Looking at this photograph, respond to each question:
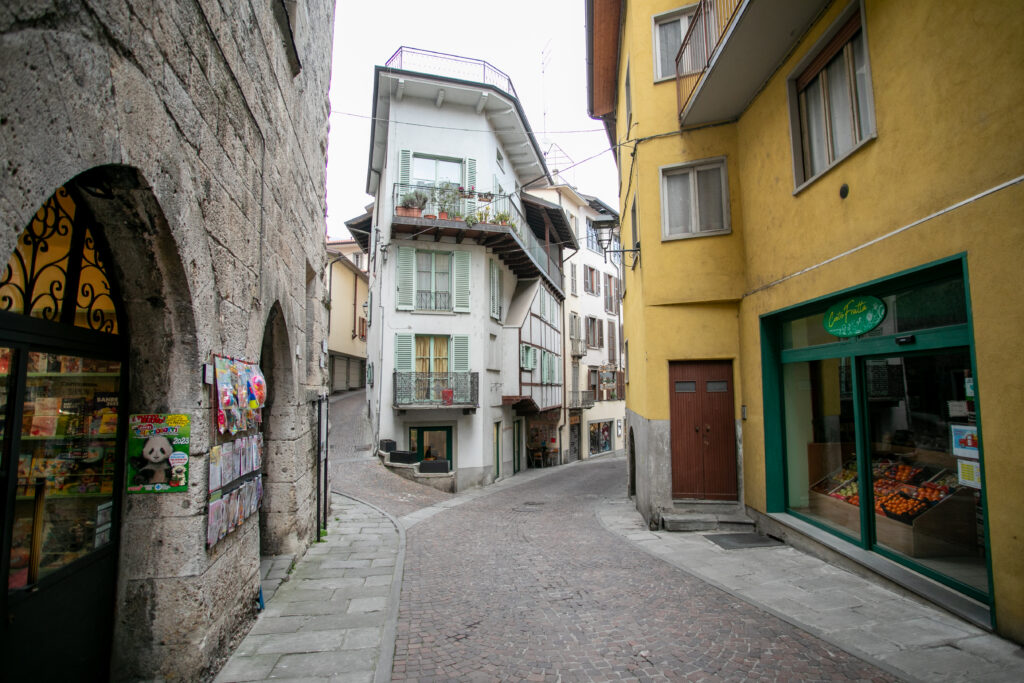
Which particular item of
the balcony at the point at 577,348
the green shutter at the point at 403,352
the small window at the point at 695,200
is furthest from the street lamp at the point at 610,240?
the balcony at the point at 577,348

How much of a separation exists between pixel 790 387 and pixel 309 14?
837 centimetres

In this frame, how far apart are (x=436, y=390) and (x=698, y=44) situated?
12.0 metres

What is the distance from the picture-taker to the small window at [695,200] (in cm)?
905

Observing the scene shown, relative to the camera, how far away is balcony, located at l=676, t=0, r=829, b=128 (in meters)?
6.64

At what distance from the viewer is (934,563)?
509 centimetres

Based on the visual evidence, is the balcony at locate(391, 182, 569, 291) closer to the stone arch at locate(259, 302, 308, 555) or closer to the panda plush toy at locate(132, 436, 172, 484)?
the stone arch at locate(259, 302, 308, 555)

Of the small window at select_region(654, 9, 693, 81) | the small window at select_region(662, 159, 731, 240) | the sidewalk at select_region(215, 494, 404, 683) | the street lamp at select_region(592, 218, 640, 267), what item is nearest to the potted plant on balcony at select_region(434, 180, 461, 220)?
the street lamp at select_region(592, 218, 640, 267)

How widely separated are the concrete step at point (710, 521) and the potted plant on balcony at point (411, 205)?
483 inches

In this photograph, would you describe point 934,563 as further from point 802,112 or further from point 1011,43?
point 802,112

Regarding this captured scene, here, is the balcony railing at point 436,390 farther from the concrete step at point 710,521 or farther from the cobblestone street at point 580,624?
the concrete step at point 710,521

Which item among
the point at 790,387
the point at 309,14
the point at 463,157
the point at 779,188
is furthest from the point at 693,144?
the point at 463,157

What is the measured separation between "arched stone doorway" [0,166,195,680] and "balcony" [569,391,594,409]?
25.6 meters

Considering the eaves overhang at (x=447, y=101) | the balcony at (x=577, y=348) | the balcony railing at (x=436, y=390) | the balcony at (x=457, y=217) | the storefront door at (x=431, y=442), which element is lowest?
the storefront door at (x=431, y=442)

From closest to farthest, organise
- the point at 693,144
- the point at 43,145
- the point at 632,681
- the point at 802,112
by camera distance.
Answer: the point at 43,145
the point at 632,681
the point at 802,112
the point at 693,144
